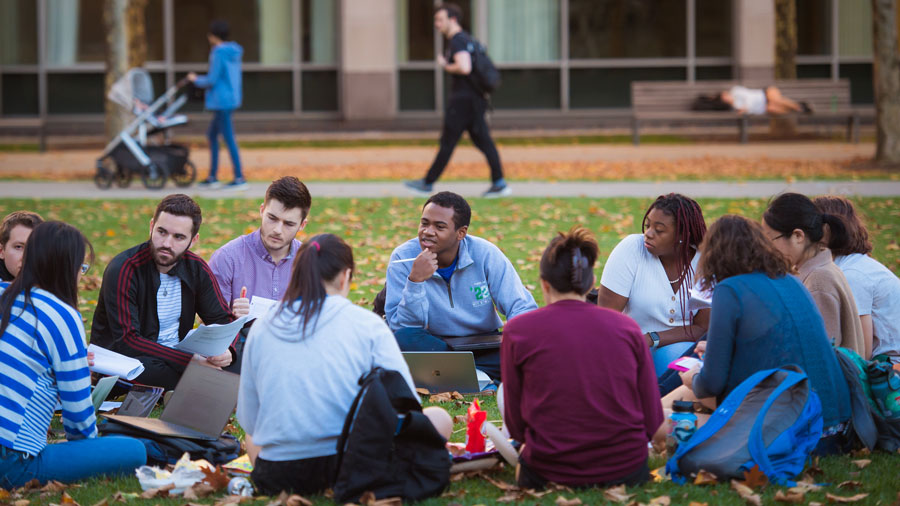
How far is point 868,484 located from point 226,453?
2.79m

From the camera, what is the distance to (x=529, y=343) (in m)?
4.12

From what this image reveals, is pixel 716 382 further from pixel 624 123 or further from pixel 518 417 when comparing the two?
pixel 624 123

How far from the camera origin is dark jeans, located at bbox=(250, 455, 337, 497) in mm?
4109

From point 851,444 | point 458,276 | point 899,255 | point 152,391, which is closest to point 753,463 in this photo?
point 851,444

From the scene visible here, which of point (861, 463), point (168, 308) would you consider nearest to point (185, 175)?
point (168, 308)

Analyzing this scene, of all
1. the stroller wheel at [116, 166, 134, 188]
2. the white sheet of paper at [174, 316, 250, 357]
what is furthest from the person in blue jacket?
the white sheet of paper at [174, 316, 250, 357]

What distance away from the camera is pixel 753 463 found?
14.1 feet

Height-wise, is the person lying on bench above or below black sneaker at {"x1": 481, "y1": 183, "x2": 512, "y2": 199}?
above

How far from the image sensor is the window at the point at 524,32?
24.8m

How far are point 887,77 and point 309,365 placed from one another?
559 inches

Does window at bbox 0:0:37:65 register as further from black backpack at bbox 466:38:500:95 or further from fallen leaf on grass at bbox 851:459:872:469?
fallen leaf on grass at bbox 851:459:872:469

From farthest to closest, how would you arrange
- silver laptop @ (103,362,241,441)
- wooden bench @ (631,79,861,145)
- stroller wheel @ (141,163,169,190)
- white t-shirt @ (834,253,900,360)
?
1. wooden bench @ (631,79,861,145)
2. stroller wheel @ (141,163,169,190)
3. white t-shirt @ (834,253,900,360)
4. silver laptop @ (103,362,241,441)

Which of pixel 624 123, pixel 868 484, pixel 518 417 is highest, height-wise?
pixel 624 123

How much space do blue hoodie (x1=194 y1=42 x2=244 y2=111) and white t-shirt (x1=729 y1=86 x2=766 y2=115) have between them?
419 inches
